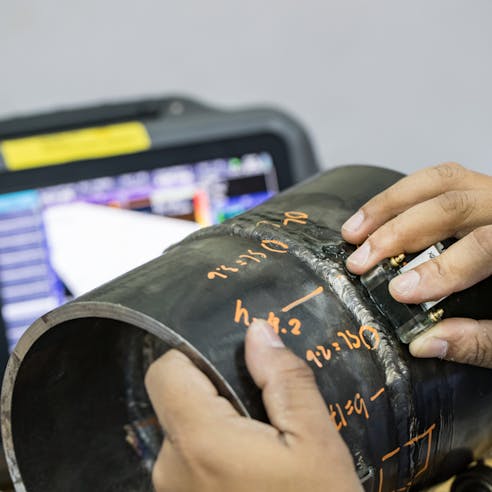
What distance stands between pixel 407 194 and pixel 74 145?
0.46 meters

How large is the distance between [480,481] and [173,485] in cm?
22

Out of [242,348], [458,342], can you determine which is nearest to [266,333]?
[242,348]

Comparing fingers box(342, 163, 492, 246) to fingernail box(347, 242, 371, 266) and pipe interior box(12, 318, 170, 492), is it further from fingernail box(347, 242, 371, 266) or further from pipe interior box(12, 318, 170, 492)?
pipe interior box(12, 318, 170, 492)

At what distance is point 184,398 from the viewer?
43 centimetres

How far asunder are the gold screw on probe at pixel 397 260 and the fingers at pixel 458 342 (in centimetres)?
4

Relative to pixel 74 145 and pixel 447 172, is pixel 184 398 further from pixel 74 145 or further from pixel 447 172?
pixel 74 145

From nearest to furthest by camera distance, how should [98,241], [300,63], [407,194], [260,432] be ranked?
[260,432]
[407,194]
[98,241]
[300,63]

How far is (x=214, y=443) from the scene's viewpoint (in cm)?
41

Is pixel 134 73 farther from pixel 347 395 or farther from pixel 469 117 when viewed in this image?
pixel 347 395

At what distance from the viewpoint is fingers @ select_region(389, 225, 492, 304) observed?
47cm

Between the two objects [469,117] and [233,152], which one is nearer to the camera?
[233,152]

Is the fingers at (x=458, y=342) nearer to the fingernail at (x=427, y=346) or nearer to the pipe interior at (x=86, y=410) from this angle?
the fingernail at (x=427, y=346)

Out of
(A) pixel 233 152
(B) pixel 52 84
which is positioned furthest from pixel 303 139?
(B) pixel 52 84

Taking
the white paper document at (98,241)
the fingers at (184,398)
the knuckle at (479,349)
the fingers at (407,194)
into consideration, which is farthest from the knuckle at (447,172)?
the white paper document at (98,241)
